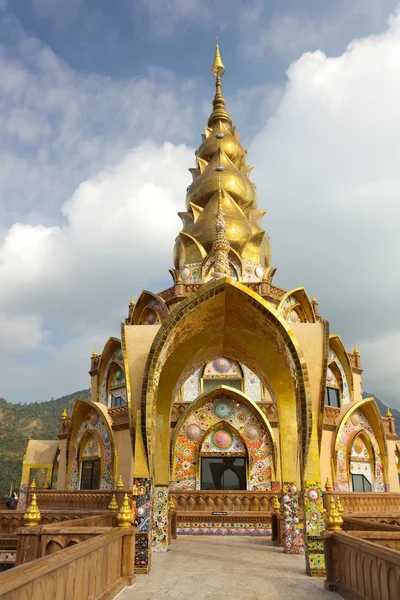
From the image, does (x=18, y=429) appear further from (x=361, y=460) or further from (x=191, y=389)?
(x=361, y=460)

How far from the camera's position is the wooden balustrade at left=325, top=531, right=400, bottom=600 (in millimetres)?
5859

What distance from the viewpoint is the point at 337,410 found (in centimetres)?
2450

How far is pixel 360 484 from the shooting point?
23281mm

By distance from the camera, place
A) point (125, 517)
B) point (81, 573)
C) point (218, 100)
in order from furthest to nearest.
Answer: point (218, 100)
point (125, 517)
point (81, 573)

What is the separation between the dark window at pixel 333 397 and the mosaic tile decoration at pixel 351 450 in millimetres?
1637

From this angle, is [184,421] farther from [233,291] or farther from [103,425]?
[233,291]

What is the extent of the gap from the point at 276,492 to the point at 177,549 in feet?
21.5

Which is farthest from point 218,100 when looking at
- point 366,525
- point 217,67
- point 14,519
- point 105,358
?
point 366,525

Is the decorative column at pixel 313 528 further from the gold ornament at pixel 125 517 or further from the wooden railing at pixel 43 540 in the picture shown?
the wooden railing at pixel 43 540

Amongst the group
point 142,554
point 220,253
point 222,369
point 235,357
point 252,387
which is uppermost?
point 220,253

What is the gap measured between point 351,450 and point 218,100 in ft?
87.5

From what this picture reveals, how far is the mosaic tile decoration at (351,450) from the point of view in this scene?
22656mm

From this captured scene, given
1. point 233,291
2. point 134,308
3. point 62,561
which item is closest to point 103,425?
point 134,308

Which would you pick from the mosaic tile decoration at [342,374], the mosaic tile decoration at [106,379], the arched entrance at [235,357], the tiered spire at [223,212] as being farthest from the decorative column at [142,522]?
the mosaic tile decoration at [342,374]
